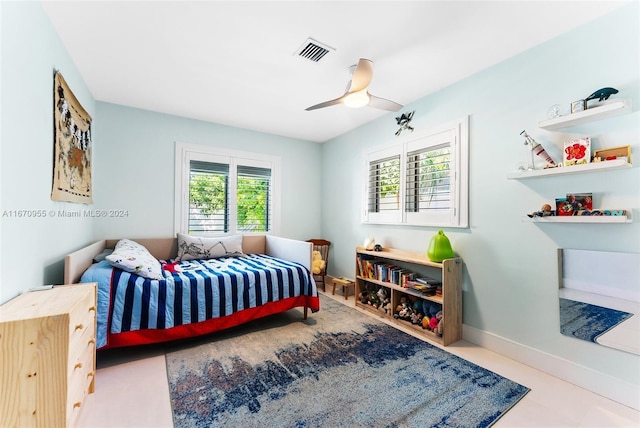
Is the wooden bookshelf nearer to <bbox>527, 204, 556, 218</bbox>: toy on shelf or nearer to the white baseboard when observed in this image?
the white baseboard

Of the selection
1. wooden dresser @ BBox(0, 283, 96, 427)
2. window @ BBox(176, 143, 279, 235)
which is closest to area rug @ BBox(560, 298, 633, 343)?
wooden dresser @ BBox(0, 283, 96, 427)

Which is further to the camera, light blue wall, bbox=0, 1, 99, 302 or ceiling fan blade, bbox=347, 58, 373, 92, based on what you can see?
ceiling fan blade, bbox=347, 58, 373, 92

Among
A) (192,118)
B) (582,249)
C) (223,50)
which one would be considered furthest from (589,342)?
(192,118)

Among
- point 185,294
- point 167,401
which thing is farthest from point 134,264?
point 167,401

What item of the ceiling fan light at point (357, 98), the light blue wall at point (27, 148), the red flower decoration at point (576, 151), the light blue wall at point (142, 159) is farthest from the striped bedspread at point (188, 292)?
Answer: the red flower decoration at point (576, 151)

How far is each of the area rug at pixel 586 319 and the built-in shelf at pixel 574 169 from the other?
2.86ft

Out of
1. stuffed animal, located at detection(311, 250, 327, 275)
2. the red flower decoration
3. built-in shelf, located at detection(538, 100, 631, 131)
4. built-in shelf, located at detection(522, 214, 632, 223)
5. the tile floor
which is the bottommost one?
the tile floor

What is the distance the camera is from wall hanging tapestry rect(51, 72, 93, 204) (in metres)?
1.88

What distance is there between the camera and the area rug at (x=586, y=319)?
1.65 m

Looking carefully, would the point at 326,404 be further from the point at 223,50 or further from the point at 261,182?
the point at 261,182

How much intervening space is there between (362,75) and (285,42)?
0.62 m

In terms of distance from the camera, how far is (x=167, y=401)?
5.23 feet

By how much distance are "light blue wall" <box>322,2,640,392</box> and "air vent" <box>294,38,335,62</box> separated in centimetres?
134

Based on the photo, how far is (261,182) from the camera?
4.09 meters
